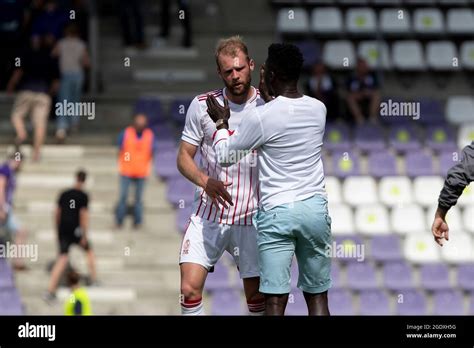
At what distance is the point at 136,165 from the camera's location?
1670 centimetres

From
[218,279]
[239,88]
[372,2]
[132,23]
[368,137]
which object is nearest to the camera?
[239,88]

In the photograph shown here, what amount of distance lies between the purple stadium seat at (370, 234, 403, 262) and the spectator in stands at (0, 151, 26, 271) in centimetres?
392

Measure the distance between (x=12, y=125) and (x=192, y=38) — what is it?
278 centimetres

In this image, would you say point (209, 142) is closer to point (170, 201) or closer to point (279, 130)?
point (279, 130)

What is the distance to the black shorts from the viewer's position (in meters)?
15.8

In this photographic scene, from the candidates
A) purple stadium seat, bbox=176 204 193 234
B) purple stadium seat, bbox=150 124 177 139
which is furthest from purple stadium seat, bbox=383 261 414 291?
purple stadium seat, bbox=150 124 177 139

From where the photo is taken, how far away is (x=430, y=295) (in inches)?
647

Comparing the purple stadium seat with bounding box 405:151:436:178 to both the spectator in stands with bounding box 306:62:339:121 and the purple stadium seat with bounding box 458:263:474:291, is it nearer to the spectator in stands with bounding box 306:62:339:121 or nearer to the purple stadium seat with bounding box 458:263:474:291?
the spectator in stands with bounding box 306:62:339:121

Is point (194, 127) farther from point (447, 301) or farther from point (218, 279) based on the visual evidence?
point (447, 301)

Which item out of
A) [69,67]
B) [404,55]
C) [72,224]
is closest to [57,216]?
[72,224]

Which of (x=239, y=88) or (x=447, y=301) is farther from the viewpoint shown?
(x=447, y=301)

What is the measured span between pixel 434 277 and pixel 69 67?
511 centimetres

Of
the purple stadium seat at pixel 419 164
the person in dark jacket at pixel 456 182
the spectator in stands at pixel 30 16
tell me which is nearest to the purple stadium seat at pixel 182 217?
the purple stadium seat at pixel 419 164
